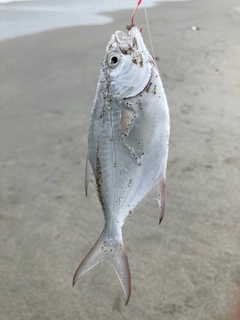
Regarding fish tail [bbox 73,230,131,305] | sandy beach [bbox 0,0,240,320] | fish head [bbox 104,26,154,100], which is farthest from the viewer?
sandy beach [bbox 0,0,240,320]

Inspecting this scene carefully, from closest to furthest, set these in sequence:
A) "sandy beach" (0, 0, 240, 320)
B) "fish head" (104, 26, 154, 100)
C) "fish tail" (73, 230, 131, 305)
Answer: "fish head" (104, 26, 154, 100)
"fish tail" (73, 230, 131, 305)
"sandy beach" (0, 0, 240, 320)

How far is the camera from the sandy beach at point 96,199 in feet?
8.14

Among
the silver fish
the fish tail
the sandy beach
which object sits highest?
the silver fish

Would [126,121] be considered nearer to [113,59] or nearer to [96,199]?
[113,59]

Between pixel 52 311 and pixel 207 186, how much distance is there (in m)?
1.72

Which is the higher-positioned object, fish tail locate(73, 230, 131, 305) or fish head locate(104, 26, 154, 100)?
fish head locate(104, 26, 154, 100)

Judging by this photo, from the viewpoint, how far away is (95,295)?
8.21 ft

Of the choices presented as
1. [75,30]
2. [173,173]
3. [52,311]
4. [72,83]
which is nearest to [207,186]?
[173,173]

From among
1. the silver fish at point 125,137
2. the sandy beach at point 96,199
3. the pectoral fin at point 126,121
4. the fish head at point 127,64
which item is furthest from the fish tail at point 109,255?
the sandy beach at point 96,199

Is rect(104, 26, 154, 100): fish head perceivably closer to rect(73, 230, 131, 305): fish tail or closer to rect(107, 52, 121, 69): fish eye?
rect(107, 52, 121, 69): fish eye

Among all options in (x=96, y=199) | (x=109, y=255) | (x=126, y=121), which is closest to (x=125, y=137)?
(x=126, y=121)

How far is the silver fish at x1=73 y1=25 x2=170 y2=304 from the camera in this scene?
1561 mm

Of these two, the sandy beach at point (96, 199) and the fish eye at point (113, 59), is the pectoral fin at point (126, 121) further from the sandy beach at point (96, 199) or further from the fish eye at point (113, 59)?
the sandy beach at point (96, 199)

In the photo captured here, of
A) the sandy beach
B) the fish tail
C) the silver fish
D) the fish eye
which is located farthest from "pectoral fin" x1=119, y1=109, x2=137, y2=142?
the sandy beach
